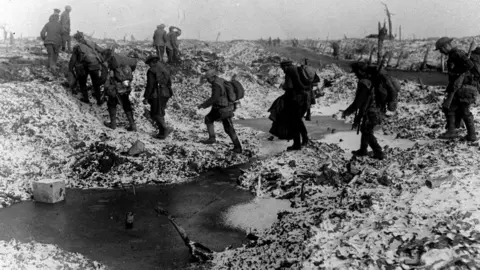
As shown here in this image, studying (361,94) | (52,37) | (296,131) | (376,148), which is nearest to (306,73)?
(296,131)

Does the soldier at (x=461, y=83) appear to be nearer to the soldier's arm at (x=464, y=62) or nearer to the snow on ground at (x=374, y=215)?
the soldier's arm at (x=464, y=62)

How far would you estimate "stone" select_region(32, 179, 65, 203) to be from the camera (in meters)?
6.22

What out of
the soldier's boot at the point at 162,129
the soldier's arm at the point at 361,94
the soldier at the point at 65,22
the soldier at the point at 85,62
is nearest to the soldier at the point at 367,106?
the soldier's arm at the point at 361,94

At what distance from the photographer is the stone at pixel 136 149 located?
801 centimetres

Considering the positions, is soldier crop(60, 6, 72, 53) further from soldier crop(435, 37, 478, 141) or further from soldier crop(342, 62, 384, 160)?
soldier crop(435, 37, 478, 141)

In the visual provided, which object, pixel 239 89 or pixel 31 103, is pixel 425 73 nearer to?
pixel 239 89

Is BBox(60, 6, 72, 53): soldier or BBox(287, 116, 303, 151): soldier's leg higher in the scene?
BBox(60, 6, 72, 53): soldier

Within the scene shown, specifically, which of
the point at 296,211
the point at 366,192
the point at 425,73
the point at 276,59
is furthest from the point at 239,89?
the point at 425,73

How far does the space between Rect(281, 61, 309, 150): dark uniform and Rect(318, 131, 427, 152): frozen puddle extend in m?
1.37

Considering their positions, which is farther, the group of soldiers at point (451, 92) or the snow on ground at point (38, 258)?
the group of soldiers at point (451, 92)

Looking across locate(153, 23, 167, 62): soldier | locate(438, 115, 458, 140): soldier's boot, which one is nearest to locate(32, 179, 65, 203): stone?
locate(438, 115, 458, 140): soldier's boot

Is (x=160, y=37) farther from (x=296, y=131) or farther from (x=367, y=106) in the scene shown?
(x=367, y=106)

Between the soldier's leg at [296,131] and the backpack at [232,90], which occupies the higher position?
the backpack at [232,90]

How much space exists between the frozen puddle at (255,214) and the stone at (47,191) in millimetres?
2609
